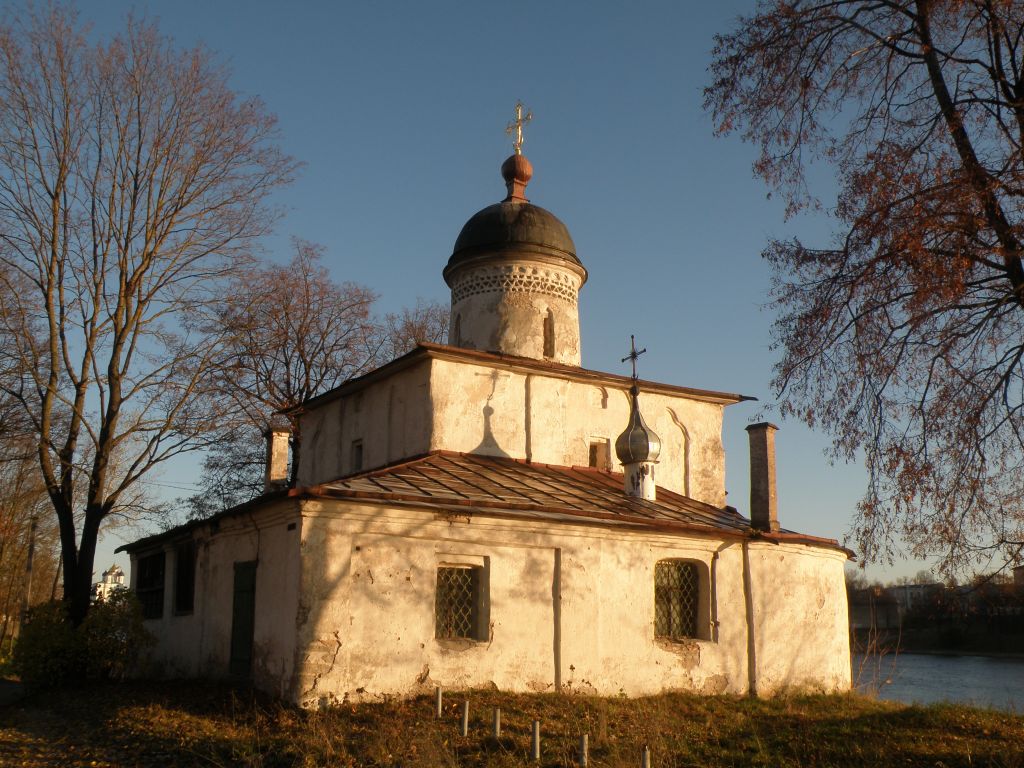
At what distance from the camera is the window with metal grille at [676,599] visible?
15.0m

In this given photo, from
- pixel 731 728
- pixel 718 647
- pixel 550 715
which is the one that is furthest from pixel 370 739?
pixel 718 647

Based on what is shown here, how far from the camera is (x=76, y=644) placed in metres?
15.8

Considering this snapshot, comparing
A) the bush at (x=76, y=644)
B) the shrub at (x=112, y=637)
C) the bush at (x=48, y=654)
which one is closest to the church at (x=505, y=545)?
the shrub at (x=112, y=637)

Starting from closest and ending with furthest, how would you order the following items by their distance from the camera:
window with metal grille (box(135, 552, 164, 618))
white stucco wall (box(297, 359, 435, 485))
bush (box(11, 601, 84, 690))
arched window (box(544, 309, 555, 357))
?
1. bush (box(11, 601, 84, 690))
2. white stucco wall (box(297, 359, 435, 485))
3. window with metal grille (box(135, 552, 164, 618))
4. arched window (box(544, 309, 555, 357))

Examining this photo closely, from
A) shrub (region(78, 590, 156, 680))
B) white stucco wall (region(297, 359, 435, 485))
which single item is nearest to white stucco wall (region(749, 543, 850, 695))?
white stucco wall (region(297, 359, 435, 485))

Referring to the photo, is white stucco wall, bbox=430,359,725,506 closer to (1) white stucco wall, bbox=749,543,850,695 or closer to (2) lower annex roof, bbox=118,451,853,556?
(2) lower annex roof, bbox=118,451,853,556

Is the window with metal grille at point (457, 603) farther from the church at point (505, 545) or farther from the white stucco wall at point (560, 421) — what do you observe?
the white stucco wall at point (560, 421)

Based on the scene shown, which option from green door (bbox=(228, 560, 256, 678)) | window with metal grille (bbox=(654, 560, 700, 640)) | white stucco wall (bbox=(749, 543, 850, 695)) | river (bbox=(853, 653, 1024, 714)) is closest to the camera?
green door (bbox=(228, 560, 256, 678))

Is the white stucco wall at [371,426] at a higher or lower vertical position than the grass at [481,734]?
higher

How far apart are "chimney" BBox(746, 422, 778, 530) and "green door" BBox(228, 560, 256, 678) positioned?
8331mm

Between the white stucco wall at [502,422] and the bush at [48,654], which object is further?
the white stucco wall at [502,422]

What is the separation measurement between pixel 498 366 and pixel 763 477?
16.7 ft

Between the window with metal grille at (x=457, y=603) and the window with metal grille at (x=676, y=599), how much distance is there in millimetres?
3226

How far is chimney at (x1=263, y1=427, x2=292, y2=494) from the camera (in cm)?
1902
